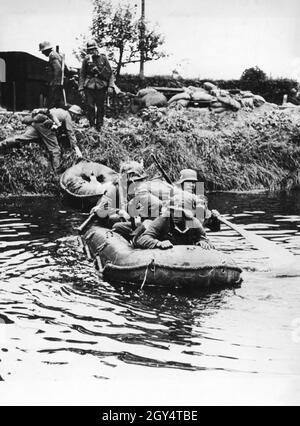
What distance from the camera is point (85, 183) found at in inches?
538

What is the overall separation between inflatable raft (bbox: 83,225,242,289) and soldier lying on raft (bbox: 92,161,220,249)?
22 centimetres

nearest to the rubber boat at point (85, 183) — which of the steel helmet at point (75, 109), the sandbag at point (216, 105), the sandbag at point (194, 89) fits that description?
the steel helmet at point (75, 109)

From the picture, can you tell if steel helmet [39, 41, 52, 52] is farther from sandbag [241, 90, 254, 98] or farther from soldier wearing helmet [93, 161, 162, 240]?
sandbag [241, 90, 254, 98]

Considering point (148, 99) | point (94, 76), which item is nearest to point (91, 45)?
point (94, 76)

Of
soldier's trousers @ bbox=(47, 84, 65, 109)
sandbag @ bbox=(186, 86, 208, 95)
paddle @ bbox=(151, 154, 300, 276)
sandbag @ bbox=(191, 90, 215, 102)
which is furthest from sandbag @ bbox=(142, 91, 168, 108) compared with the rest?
paddle @ bbox=(151, 154, 300, 276)

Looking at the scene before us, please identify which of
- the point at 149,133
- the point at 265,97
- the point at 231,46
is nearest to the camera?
the point at 231,46

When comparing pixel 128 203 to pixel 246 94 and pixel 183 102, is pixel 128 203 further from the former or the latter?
pixel 246 94

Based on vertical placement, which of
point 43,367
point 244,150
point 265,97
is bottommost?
point 43,367

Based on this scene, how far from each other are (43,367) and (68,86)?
44.6 ft

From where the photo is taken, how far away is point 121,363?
6.38 m

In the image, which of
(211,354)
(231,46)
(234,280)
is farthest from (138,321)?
(231,46)

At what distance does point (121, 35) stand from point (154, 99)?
3.69 meters

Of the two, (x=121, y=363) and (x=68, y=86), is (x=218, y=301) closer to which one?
(x=121, y=363)

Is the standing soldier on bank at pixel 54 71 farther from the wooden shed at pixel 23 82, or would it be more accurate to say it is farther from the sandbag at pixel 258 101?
the sandbag at pixel 258 101
